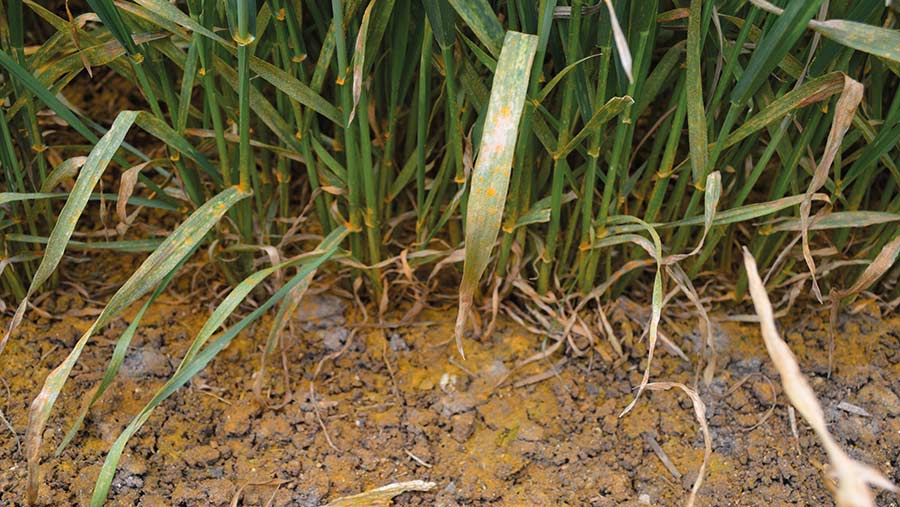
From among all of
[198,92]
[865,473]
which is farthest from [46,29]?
[865,473]

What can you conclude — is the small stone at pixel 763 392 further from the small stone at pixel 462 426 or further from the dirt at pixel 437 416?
the small stone at pixel 462 426

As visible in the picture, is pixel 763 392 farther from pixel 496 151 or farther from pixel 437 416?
pixel 496 151

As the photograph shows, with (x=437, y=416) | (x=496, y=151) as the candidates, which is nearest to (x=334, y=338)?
(x=437, y=416)

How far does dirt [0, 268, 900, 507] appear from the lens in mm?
1070

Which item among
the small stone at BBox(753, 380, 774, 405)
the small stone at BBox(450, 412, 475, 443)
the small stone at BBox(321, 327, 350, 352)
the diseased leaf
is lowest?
the small stone at BBox(450, 412, 475, 443)

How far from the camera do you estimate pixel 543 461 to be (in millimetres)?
1108

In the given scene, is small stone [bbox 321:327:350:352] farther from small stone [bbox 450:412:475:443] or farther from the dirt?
small stone [bbox 450:412:475:443]

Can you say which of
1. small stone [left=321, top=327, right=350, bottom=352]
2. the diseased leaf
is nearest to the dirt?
small stone [left=321, top=327, right=350, bottom=352]

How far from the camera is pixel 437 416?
1.16 metres

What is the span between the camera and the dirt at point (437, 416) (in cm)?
107

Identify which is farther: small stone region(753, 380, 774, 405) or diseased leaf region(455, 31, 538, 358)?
small stone region(753, 380, 774, 405)

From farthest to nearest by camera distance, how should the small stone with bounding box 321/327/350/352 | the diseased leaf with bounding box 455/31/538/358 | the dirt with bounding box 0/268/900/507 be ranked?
the small stone with bounding box 321/327/350/352 → the dirt with bounding box 0/268/900/507 → the diseased leaf with bounding box 455/31/538/358

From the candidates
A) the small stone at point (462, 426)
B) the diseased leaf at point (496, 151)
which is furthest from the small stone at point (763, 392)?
the diseased leaf at point (496, 151)

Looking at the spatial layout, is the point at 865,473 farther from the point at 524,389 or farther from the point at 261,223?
the point at 261,223
